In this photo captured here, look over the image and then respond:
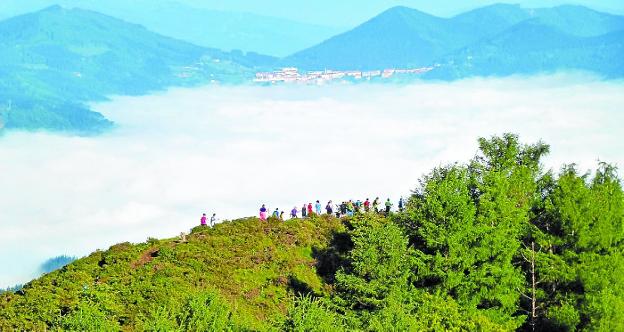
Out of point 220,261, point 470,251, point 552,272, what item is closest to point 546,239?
point 552,272

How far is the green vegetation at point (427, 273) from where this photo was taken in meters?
41.4

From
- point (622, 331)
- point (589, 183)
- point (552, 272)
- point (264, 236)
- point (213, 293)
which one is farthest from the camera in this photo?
point (264, 236)

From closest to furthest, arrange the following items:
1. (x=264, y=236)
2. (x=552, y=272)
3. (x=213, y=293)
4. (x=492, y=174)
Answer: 1. (x=213, y=293)
2. (x=552, y=272)
3. (x=492, y=174)
4. (x=264, y=236)

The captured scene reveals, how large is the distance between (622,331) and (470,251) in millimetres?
9614

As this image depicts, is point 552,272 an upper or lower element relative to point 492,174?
lower

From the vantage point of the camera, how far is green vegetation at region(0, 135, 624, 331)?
41.4 m

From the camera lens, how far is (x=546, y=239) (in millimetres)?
50406

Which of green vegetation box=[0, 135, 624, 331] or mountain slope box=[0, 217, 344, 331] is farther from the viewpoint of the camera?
mountain slope box=[0, 217, 344, 331]

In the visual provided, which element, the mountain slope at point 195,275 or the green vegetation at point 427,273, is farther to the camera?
the mountain slope at point 195,275

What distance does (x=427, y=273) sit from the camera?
46844 mm

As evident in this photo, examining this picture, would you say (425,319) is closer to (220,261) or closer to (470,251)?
(470,251)

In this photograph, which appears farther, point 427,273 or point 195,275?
point 195,275

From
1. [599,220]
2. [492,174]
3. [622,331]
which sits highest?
[492,174]

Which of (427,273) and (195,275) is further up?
(195,275)
